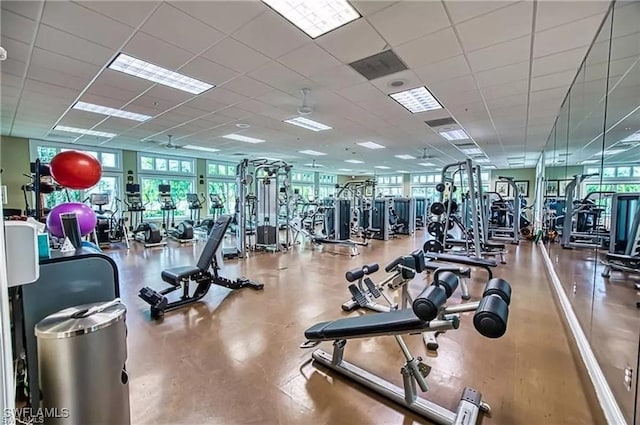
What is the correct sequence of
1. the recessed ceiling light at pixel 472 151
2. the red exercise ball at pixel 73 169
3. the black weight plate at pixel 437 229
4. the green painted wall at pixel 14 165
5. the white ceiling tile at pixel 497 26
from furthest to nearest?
the recessed ceiling light at pixel 472 151
the green painted wall at pixel 14 165
the black weight plate at pixel 437 229
the white ceiling tile at pixel 497 26
the red exercise ball at pixel 73 169

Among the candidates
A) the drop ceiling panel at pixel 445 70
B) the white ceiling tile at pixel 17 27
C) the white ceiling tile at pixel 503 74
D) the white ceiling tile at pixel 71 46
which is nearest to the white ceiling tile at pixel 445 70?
the drop ceiling panel at pixel 445 70

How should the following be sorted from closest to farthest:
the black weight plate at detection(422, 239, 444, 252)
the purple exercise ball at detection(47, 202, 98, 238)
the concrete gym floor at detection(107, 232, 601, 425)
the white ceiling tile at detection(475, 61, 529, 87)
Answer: the concrete gym floor at detection(107, 232, 601, 425), the purple exercise ball at detection(47, 202, 98, 238), the white ceiling tile at detection(475, 61, 529, 87), the black weight plate at detection(422, 239, 444, 252)

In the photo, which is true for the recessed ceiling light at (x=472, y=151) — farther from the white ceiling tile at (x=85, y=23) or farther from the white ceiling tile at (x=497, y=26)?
the white ceiling tile at (x=85, y=23)

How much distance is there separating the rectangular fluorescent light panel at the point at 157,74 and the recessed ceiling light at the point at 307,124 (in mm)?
2128

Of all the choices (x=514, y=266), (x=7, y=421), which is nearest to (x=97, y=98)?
(x=7, y=421)

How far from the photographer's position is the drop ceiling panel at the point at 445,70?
354 cm

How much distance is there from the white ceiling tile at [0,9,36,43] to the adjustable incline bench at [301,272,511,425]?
3745 mm

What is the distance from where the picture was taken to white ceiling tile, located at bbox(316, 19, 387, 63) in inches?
113

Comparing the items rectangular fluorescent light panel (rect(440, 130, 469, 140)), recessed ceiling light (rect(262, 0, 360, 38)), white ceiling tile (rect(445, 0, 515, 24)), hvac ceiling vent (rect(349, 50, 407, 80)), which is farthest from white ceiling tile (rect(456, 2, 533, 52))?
rectangular fluorescent light panel (rect(440, 130, 469, 140))

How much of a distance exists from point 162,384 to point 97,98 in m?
4.80

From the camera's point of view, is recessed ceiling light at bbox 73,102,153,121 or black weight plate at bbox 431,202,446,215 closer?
recessed ceiling light at bbox 73,102,153,121

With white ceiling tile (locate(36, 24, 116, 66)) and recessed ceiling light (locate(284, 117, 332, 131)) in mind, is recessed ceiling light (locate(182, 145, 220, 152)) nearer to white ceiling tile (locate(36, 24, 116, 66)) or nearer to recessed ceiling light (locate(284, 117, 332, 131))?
recessed ceiling light (locate(284, 117, 332, 131))

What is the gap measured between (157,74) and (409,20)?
10.7 ft

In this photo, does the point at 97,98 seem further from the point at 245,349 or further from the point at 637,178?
the point at 637,178
